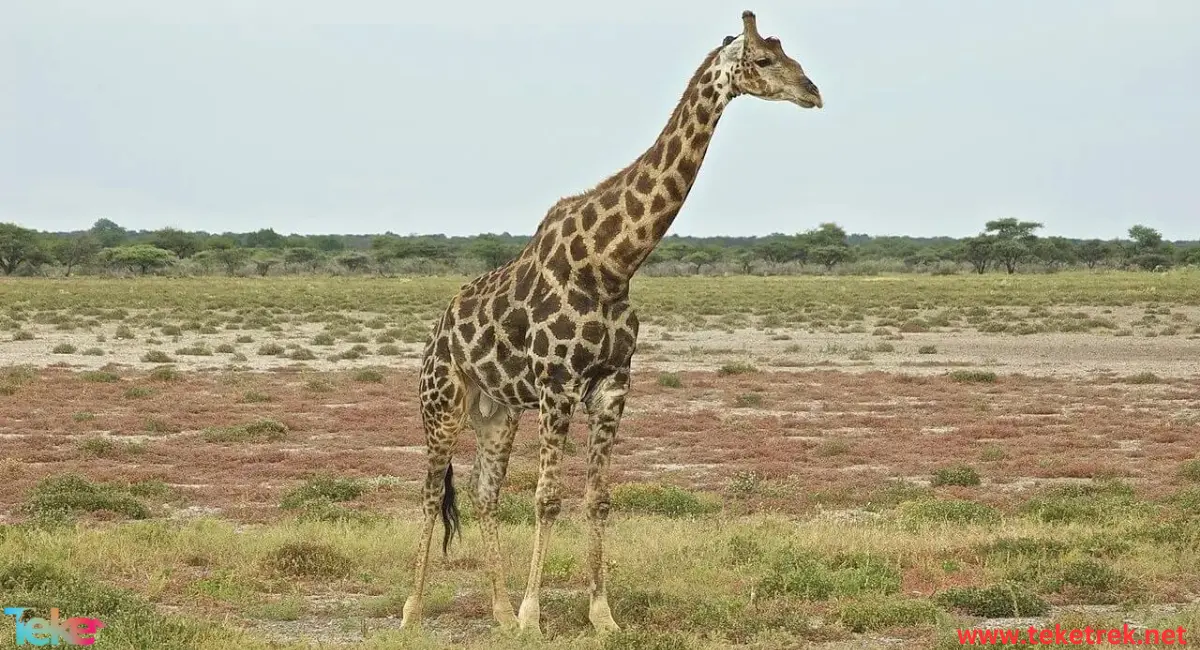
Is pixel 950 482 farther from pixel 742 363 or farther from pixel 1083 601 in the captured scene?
pixel 742 363

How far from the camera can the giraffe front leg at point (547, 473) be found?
357 inches

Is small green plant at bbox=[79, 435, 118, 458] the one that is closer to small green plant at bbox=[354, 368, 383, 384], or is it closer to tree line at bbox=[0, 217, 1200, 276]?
small green plant at bbox=[354, 368, 383, 384]

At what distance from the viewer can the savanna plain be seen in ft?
31.2

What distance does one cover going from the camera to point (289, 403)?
26.4 m

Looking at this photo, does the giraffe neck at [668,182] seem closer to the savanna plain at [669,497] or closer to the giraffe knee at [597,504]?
the giraffe knee at [597,504]

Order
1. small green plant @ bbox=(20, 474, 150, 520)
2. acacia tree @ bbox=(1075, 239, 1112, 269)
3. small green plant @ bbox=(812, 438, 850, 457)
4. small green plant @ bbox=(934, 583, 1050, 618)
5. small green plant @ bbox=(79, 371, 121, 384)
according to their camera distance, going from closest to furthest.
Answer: small green plant @ bbox=(934, 583, 1050, 618), small green plant @ bbox=(20, 474, 150, 520), small green plant @ bbox=(812, 438, 850, 457), small green plant @ bbox=(79, 371, 121, 384), acacia tree @ bbox=(1075, 239, 1112, 269)

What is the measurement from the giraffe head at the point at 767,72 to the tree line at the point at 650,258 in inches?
3923

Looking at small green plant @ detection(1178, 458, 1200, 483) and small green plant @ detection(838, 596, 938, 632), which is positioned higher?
small green plant @ detection(838, 596, 938, 632)

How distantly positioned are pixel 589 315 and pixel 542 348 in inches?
15.8

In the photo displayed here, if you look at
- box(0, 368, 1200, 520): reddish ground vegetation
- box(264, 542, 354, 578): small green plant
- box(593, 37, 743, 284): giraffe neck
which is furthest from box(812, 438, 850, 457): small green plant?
box(593, 37, 743, 284): giraffe neck

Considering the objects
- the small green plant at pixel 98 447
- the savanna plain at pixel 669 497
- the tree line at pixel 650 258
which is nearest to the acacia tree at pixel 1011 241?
the tree line at pixel 650 258

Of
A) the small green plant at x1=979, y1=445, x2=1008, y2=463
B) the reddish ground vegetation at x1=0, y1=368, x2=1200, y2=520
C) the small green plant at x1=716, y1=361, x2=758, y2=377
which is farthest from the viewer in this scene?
the small green plant at x1=716, y1=361, x2=758, y2=377

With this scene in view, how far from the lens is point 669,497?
49.2ft

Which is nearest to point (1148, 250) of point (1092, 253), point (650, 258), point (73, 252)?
point (1092, 253)
